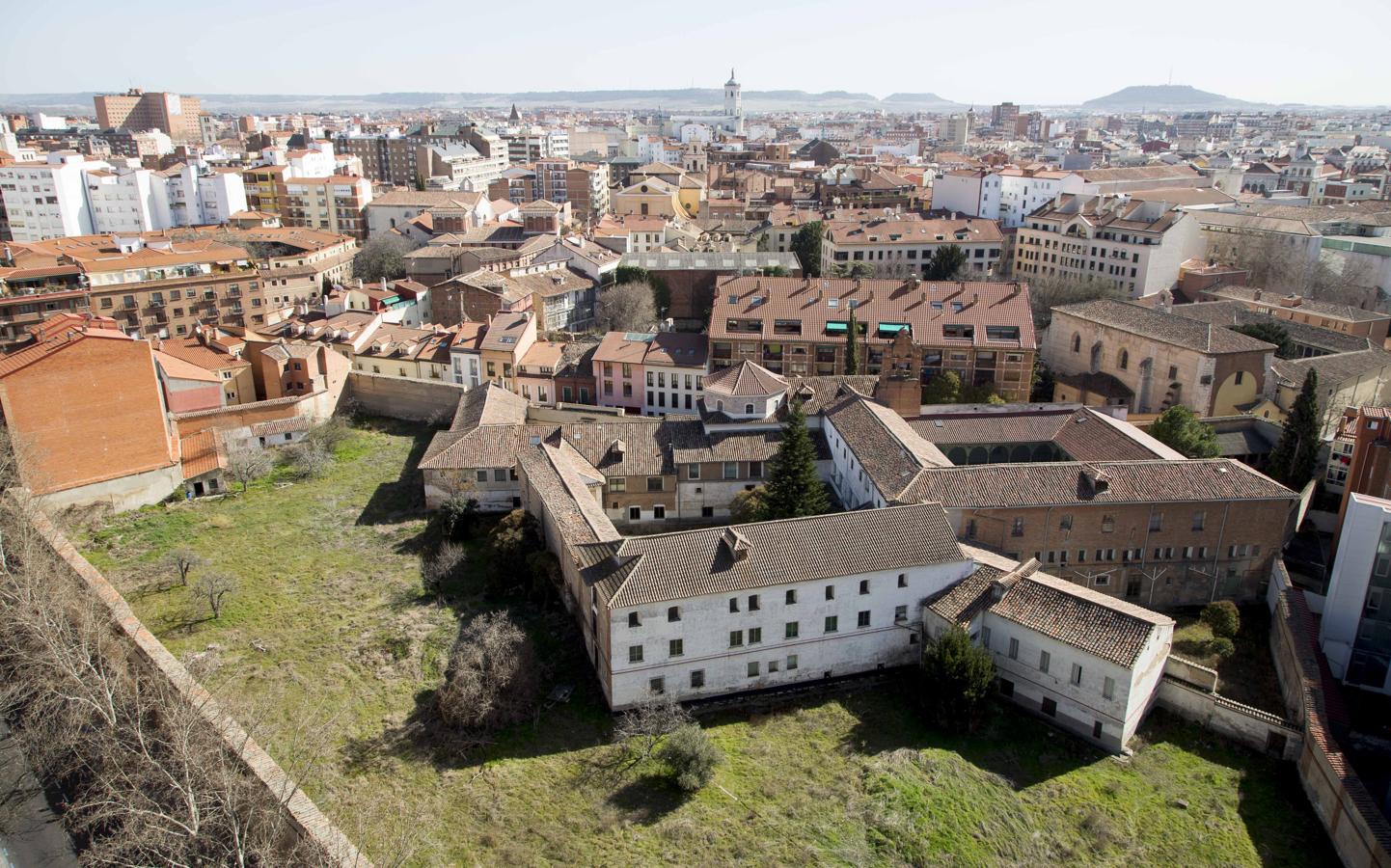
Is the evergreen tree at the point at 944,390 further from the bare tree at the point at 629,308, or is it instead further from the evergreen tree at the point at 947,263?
the evergreen tree at the point at 947,263

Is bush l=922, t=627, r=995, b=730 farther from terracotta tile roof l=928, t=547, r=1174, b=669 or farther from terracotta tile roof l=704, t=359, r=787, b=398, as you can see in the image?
terracotta tile roof l=704, t=359, r=787, b=398

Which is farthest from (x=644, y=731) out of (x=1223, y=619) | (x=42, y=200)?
(x=42, y=200)

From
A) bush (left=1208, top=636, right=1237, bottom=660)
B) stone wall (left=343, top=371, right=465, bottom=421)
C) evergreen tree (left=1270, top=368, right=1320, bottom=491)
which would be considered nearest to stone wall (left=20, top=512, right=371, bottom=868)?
stone wall (left=343, top=371, right=465, bottom=421)

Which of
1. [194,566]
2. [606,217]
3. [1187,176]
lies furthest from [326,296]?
[1187,176]

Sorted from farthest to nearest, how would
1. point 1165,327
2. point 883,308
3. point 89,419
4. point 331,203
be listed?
point 331,203 → point 883,308 → point 1165,327 → point 89,419

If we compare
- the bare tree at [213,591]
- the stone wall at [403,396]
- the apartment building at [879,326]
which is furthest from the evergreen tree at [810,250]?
the bare tree at [213,591]

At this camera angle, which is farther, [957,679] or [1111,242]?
[1111,242]

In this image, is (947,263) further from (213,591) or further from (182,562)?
(213,591)
